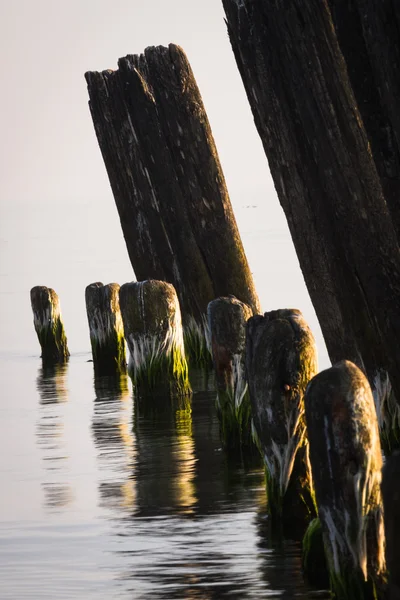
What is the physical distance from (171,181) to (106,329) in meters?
1.98

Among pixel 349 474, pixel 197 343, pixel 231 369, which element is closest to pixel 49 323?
pixel 197 343

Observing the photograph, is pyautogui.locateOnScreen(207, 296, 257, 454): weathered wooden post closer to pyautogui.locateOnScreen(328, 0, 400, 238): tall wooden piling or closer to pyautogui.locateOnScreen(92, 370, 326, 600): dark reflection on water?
pyautogui.locateOnScreen(92, 370, 326, 600): dark reflection on water

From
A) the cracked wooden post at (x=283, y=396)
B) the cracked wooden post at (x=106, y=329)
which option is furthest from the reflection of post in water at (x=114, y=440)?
the cracked wooden post at (x=283, y=396)

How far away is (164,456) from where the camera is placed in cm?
859

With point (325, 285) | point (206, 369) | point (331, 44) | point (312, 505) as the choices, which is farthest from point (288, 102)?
point (206, 369)

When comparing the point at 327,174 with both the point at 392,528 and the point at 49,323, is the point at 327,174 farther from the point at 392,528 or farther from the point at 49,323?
the point at 49,323

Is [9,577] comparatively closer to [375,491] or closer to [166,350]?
[375,491]

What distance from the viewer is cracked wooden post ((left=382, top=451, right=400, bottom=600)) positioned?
4.57 m

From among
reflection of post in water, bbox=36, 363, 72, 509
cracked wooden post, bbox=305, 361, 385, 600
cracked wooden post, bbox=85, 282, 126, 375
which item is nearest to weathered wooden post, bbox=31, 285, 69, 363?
reflection of post in water, bbox=36, 363, 72, 509

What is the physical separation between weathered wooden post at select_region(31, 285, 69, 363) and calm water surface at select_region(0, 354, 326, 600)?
497 centimetres

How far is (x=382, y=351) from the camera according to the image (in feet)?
22.7

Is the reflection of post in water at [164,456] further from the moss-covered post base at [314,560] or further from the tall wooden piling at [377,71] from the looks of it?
the tall wooden piling at [377,71]

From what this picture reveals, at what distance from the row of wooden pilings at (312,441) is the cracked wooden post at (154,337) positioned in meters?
2.18

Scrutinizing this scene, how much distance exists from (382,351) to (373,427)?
7.24 feet
